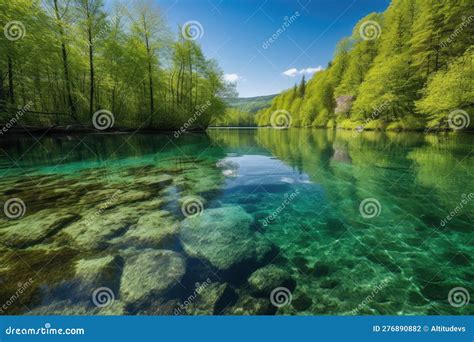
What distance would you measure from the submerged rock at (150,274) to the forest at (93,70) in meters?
18.4

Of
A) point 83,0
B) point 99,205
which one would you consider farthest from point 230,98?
point 99,205

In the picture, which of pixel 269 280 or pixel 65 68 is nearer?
pixel 269 280

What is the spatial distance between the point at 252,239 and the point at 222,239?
2.43 ft

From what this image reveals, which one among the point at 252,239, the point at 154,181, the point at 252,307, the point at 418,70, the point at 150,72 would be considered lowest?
the point at 252,307

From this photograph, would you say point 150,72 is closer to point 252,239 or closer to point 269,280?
point 252,239

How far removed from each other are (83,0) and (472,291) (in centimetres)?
3434

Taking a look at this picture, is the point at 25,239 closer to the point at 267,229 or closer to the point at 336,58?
the point at 267,229

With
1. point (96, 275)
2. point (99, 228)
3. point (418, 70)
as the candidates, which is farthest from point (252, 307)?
point (418, 70)

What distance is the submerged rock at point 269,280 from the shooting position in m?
3.83

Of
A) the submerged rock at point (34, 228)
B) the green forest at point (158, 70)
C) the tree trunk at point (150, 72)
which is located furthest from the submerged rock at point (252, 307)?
the tree trunk at point (150, 72)

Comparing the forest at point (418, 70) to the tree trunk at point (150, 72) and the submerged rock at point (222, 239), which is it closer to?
the submerged rock at point (222, 239)

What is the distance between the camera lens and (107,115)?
100 feet

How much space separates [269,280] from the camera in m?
3.95

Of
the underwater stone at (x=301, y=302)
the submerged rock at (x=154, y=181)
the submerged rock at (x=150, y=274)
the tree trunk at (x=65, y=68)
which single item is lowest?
the underwater stone at (x=301, y=302)
